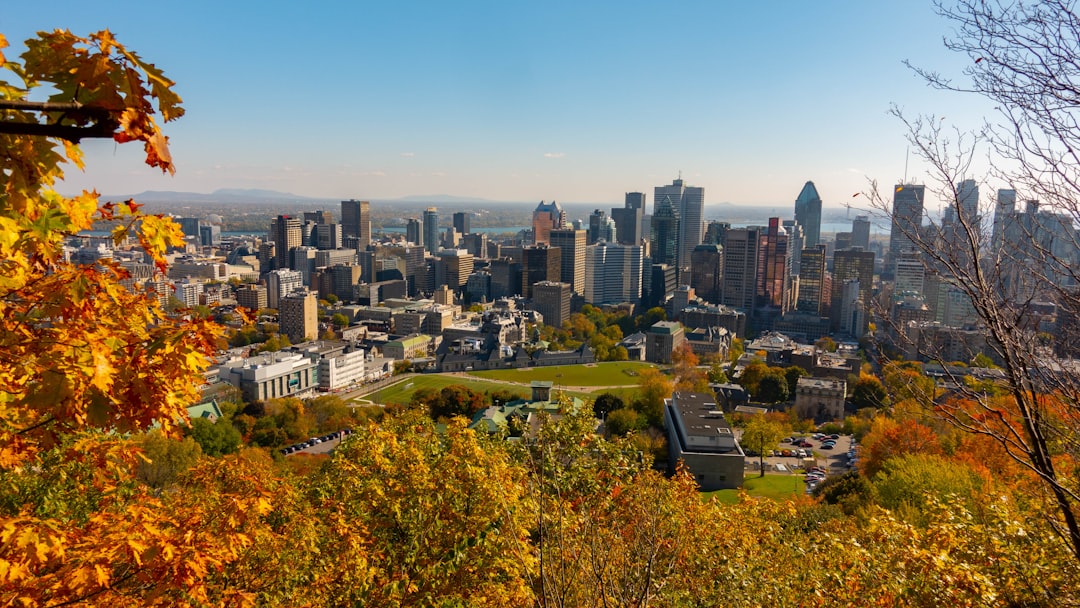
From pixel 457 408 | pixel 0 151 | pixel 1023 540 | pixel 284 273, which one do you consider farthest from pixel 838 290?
pixel 0 151

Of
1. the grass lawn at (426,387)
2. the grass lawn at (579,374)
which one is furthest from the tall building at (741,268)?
the grass lawn at (426,387)

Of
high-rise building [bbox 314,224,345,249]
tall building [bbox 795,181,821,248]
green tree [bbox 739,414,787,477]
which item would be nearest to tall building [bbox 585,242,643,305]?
tall building [bbox 795,181,821,248]

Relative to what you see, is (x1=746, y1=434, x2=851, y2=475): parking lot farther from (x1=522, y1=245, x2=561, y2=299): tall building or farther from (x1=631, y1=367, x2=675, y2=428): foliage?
(x1=522, y1=245, x2=561, y2=299): tall building

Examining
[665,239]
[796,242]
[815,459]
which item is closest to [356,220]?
[665,239]

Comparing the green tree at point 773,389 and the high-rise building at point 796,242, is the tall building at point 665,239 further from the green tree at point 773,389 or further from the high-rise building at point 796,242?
the green tree at point 773,389

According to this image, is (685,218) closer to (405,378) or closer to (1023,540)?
(405,378)
